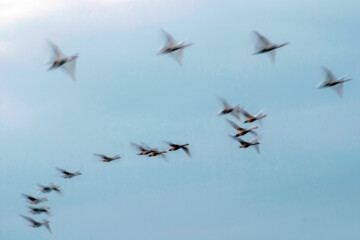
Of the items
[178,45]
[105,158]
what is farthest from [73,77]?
[105,158]

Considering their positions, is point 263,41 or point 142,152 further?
point 142,152

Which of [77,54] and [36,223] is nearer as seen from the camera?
[77,54]

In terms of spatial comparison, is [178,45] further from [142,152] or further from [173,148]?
[142,152]

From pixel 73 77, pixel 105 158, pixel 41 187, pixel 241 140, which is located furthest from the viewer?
pixel 41 187

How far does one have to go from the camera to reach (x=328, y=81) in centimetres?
11894

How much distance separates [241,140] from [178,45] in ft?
106

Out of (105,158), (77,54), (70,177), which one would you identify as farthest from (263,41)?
(70,177)

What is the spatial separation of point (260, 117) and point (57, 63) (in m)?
39.3

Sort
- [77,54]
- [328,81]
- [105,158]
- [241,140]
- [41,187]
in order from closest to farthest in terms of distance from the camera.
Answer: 1. [77,54]
2. [328,81]
3. [241,140]
4. [105,158]
5. [41,187]

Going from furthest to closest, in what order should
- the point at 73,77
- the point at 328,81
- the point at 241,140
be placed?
1. the point at 241,140
2. the point at 328,81
3. the point at 73,77

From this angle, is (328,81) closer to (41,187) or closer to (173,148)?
(173,148)

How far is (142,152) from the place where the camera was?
143m

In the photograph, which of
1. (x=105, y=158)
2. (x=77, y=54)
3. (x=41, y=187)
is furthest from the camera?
(x=41, y=187)

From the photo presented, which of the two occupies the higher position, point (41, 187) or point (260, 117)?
point (41, 187)
